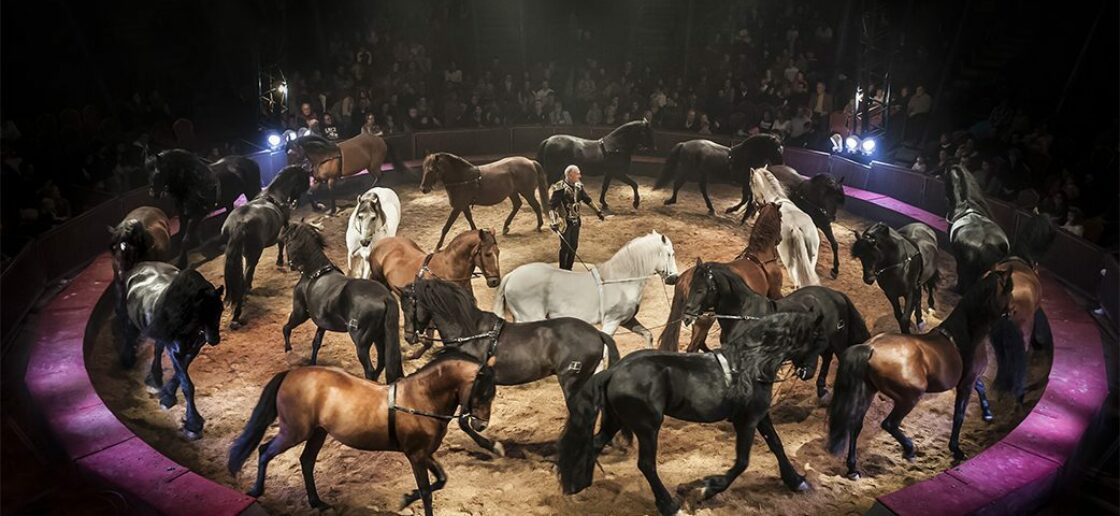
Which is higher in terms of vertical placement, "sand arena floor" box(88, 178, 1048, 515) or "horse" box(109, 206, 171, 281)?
"horse" box(109, 206, 171, 281)

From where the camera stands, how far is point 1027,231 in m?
9.33

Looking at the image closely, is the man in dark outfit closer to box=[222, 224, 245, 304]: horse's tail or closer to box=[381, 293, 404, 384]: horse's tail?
box=[381, 293, 404, 384]: horse's tail

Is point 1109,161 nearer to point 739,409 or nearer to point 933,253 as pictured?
point 933,253

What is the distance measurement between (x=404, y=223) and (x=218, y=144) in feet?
21.8

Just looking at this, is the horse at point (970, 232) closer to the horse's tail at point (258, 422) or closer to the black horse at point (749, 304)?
the black horse at point (749, 304)

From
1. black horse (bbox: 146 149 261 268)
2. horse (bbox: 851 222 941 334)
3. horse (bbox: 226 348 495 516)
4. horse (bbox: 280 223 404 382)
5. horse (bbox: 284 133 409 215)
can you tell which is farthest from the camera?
horse (bbox: 284 133 409 215)

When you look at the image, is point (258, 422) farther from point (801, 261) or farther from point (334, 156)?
point (334, 156)

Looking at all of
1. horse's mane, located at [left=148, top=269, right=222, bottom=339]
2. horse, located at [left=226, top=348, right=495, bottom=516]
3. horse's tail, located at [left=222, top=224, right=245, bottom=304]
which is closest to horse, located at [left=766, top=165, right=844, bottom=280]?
horse, located at [left=226, top=348, right=495, bottom=516]

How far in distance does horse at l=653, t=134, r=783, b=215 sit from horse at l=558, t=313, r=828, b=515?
28.3 ft

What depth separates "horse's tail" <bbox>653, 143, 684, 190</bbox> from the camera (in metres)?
15.0

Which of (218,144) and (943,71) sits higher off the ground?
(943,71)

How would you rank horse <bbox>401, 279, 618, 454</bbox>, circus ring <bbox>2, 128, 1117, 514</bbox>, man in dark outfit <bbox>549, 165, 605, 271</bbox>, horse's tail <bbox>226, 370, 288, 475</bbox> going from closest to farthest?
horse's tail <bbox>226, 370, 288, 475</bbox>
circus ring <bbox>2, 128, 1117, 514</bbox>
horse <bbox>401, 279, 618, 454</bbox>
man in dark outfit <bbox>549, 165, 605, 271</bbox>

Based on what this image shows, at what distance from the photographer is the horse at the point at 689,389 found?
18.8 feet

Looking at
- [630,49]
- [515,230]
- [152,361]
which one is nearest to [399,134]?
[515,230]
